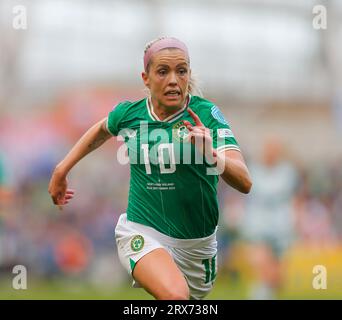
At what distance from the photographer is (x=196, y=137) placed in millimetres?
5070

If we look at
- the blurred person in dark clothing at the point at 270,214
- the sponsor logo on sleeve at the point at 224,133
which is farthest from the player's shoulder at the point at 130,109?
the blurred person in dark clothing at the point at 270,214

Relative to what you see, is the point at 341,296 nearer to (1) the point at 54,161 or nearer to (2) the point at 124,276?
(2) the point at 124,276

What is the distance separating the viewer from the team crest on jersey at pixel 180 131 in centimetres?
581

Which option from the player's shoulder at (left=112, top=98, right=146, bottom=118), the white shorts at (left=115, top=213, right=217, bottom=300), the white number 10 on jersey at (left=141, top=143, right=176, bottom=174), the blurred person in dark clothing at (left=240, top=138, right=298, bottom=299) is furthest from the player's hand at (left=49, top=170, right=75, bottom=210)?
the blurred person in dark clothing at (left=240, top=138, right=298, bottom=299)

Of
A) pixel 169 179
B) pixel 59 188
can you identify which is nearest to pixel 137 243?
pixel 169 179

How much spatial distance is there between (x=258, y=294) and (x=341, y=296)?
3.70ft

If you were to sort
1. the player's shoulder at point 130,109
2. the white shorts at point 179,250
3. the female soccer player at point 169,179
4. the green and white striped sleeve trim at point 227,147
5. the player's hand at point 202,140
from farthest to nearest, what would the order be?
the player's shoulder at point 130,109 → the white shorts at point 179,250 → the female soccer player at point 169,179 → the green and white striped sleeve trim at point 227,147 → the player's hand at point 202,140

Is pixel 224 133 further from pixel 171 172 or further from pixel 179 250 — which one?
pixel 179 250

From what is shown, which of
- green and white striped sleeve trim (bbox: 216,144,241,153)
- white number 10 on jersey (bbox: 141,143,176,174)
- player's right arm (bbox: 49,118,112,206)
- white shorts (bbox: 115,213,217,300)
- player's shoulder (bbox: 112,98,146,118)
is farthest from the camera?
player's right arm (bbox: 49,118,112,206)

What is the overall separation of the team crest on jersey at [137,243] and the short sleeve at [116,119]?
A: 80 centimetres

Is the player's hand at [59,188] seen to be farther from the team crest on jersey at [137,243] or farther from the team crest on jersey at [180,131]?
Answer: the team crest on jersey at [180,131]

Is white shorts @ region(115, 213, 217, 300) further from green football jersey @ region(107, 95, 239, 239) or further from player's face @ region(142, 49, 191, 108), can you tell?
player's face @ region(142, 49, 191, 108)

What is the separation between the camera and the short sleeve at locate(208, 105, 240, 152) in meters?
5.61

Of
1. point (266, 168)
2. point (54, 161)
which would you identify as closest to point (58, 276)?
point (54, 161)
